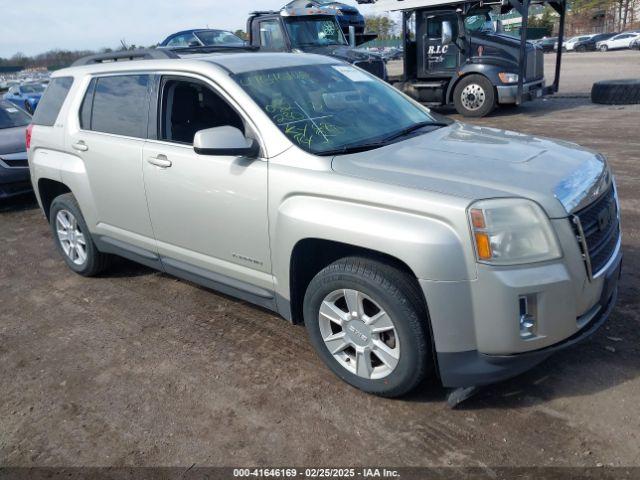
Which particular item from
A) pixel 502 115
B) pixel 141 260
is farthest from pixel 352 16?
pixel 141 260

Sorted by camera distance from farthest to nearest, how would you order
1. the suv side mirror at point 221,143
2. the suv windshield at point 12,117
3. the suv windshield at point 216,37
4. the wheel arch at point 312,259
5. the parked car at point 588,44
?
1. the parked car at point 588,44
2. the suv windshield at point 216,37
3. the suv windshield at point 12,117
4. the suv side mirror at point 221,143
5. the wheel arch at point 312,259

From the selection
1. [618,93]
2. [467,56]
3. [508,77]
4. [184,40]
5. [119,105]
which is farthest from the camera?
[184,40]

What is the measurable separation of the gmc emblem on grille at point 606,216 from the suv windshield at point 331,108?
1286 mm

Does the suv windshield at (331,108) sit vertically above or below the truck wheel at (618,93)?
above

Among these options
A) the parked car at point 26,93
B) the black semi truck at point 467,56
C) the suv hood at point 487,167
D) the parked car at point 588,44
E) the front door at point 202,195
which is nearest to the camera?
the suv hood at point 487,167

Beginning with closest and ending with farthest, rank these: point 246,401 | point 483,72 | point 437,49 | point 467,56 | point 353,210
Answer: point 353,210, point 246,401, point 483,72, point 467,56, point 437,49

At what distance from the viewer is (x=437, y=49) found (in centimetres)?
1359

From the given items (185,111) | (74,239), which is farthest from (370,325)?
(74,239)

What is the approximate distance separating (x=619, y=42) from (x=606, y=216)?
48889 millimetres

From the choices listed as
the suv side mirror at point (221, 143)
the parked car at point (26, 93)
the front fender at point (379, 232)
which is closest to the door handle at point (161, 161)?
the suv side mirror at point (221, 143)

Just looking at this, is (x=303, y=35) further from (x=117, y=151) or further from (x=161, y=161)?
(x=161, y=161)

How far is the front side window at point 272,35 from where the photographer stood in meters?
13.1

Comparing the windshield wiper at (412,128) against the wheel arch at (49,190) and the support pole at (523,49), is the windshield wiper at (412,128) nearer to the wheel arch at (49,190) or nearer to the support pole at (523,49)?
the wheel arch at (49,190)

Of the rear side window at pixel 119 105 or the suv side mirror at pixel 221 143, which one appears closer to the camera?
the suv side mirror at pixel 221 143
